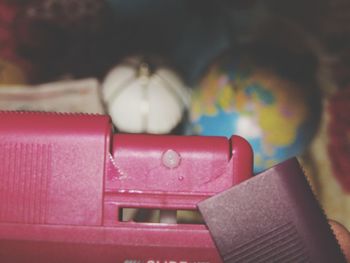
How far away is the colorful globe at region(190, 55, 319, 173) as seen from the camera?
144 centimetres

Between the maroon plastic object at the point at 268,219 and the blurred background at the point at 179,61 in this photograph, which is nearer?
the maroon plastic object at the point at 268,219

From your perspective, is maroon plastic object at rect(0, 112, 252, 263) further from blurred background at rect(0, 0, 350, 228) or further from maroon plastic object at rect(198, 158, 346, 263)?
blurred background at rect(0, 0, 350, 228)

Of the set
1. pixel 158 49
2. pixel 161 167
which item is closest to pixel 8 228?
pixel 161 167

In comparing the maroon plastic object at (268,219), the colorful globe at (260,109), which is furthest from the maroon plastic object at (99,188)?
the colorful globe at (260,109)

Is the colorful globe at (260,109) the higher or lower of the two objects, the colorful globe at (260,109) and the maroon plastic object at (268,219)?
the higher

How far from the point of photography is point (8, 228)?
661mm

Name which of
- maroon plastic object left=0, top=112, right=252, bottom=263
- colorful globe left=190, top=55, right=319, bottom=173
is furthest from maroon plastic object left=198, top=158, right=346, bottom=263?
colorful globe left=190, top=55, right=319, bottom=173

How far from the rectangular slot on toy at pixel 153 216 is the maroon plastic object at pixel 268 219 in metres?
0.06

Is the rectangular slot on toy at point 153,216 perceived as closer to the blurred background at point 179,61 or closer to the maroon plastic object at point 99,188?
the maroon plastic object at point 99,188

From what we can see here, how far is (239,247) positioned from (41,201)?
0.26 metres

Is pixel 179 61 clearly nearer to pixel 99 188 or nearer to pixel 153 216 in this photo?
pixel 153 216

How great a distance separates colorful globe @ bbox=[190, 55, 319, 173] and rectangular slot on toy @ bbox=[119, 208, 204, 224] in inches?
13.4

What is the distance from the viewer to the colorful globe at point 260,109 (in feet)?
4.71

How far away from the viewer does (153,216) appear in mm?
880
